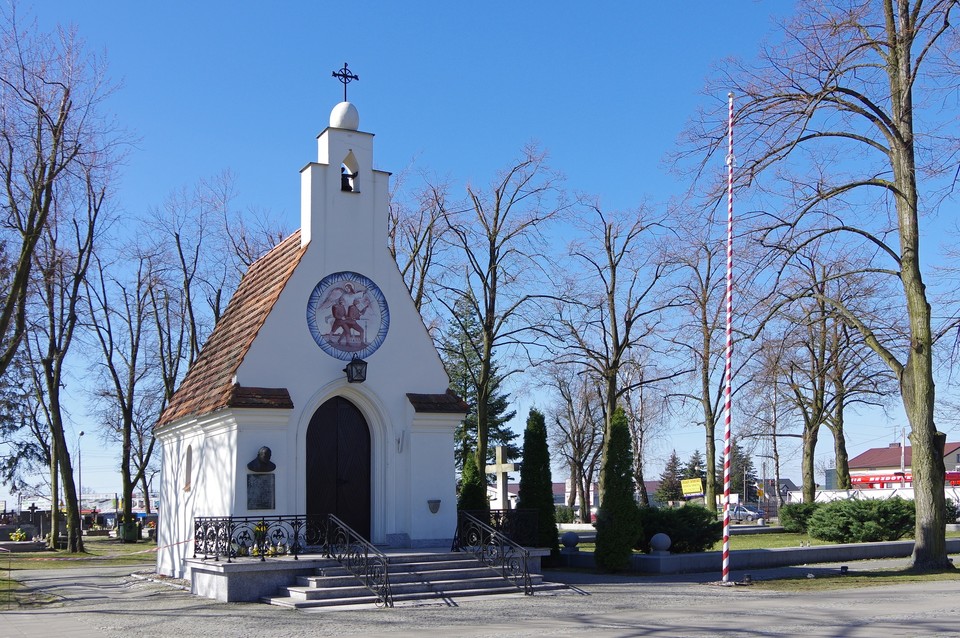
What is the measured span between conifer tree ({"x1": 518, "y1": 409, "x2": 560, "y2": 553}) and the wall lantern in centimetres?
598

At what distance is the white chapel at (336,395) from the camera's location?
18.2 m

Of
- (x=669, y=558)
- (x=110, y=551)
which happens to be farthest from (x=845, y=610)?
(x=110, y=551)

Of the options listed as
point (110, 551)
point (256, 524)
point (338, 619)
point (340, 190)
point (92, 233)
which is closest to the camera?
point (338, 619)

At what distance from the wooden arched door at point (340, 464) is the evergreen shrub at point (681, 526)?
7.31 metres

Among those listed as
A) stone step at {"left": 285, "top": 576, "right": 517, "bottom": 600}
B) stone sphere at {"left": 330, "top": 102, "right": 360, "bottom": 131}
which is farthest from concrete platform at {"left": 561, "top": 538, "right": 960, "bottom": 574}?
stone sphere at {"left": 330, "top": 102, "right": 360, "bottom": 131}

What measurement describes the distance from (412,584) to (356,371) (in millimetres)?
4663

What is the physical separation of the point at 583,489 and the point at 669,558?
45204 millimetres

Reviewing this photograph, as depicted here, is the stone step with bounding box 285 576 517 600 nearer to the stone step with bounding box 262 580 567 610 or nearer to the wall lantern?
the stone step with bounding box 262 580 567 610

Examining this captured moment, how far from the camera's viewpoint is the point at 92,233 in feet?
103

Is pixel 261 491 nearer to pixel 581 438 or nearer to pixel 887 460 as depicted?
pixel 581 438

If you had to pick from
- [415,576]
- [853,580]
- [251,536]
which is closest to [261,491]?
[251,536]

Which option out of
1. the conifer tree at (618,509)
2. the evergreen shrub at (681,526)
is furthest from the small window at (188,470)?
the evergreen shrub at (681,526)

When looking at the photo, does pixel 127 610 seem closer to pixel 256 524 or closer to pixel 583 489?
pixel 256 524

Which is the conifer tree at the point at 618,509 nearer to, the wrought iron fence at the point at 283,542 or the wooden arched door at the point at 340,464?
the wooden arched door at the point at 340,464
